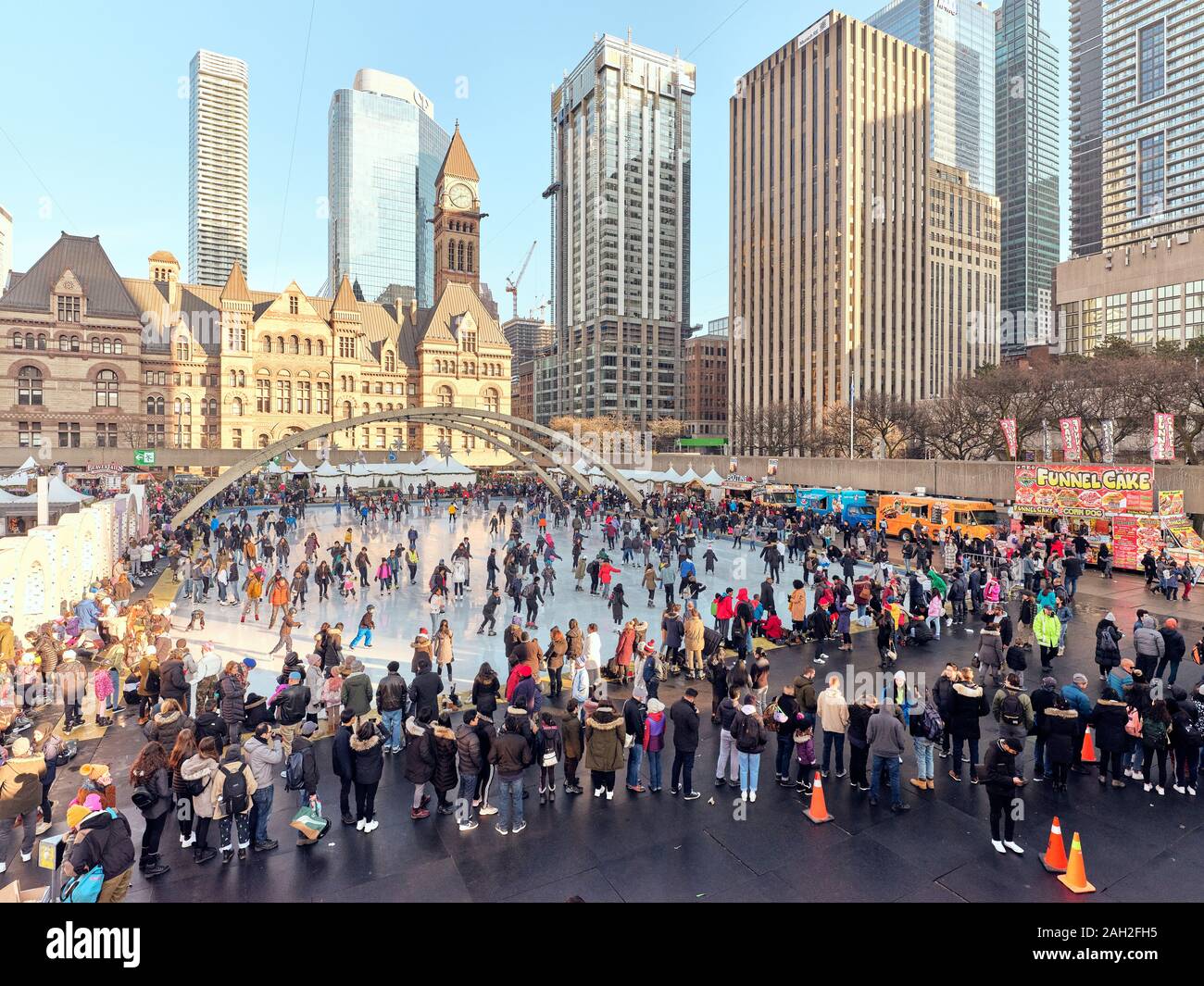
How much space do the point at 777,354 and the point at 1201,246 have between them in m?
69.2

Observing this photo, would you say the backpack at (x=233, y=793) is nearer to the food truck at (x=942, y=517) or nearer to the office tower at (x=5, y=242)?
the food truck at (x=942, y=517)

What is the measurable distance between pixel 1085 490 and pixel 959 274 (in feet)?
401

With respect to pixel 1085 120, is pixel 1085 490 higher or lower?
lower

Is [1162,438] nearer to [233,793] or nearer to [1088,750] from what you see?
[1088,750]

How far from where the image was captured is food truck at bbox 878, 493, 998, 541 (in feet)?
105

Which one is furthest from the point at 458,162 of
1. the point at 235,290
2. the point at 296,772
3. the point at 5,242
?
the point at 5,242

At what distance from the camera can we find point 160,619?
50.0 ft

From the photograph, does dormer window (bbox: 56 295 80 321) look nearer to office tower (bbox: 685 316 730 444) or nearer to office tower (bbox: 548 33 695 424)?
office tower (bbox: 548 33 695 424)

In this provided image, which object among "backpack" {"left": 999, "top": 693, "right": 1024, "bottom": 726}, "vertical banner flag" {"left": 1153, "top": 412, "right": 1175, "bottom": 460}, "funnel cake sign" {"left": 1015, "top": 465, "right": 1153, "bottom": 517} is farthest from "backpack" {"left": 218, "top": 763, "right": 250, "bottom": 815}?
"vertical banner flag" {"left": 1153, "top": 412, "right": 1175, "bottom": 460}

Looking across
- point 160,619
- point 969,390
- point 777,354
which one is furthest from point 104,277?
point 777,354

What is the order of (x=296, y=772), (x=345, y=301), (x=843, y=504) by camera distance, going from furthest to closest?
1. (x=345, y=301)
2. (x=843, y=504)
3. (x=296, y=772)

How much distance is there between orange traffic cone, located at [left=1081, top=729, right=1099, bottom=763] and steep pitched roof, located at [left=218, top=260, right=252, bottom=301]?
88592mm

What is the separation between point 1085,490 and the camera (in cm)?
2966
